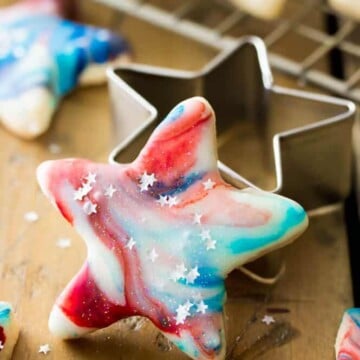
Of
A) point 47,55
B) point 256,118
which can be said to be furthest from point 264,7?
point 47,55

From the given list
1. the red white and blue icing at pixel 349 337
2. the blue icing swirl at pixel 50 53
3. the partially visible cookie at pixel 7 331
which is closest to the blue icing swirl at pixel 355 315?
the red white and blue icing at pixel 349 337

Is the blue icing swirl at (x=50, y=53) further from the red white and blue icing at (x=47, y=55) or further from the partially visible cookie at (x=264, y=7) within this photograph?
the partially visible cookie at (x=264, y=7)

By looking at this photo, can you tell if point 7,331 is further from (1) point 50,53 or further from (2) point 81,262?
(1) point 50,53

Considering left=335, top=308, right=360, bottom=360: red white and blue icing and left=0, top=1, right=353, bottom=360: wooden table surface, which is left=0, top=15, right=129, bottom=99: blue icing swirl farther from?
left=335, top=308, right=360, bottom=360: red white and blue icing

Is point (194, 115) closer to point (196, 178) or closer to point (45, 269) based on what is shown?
point (196, 178)

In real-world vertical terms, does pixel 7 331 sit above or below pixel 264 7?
below

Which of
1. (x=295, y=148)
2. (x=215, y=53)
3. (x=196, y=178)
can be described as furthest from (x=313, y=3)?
(x=196, y=178)
